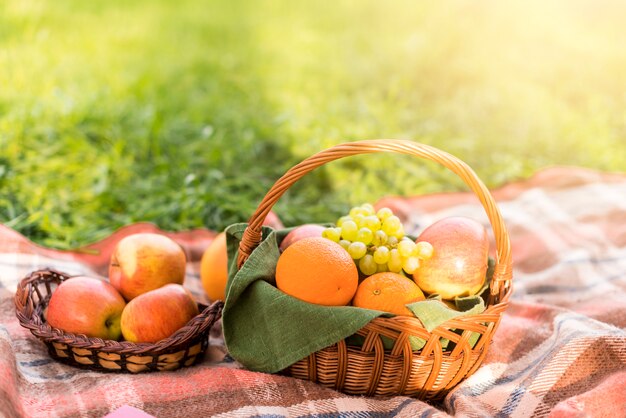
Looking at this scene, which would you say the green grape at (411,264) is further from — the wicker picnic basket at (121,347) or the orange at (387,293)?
the wicker picnic basket at (121,347)

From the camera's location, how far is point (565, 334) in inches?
67.7

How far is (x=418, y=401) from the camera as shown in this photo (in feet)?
4.94

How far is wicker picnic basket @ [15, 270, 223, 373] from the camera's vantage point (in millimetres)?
1565

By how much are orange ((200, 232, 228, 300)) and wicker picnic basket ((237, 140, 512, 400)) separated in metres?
0.44

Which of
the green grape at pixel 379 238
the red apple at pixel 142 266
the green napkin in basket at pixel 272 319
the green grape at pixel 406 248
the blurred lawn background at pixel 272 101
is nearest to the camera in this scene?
the green napkin in basket at pixel 272 319

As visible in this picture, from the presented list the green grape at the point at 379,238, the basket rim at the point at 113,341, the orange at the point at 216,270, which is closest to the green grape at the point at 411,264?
the green grape at the point at 379,238

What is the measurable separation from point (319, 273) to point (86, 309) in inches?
24.1

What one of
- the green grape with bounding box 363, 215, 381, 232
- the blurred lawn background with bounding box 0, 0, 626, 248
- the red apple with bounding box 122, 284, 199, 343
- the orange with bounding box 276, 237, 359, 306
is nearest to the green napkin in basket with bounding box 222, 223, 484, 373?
the orange with bounding box 276, 237, 359, 306

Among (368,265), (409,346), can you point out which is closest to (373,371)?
(409,346)

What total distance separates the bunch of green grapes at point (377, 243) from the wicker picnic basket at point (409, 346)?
0.18 metres

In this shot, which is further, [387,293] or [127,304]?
[127,304]

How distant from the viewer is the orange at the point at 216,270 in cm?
198

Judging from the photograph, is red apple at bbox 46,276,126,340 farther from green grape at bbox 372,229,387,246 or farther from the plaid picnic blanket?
green grape at bbox 372,229,387,246

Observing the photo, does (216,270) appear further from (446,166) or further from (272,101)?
(272,101)
